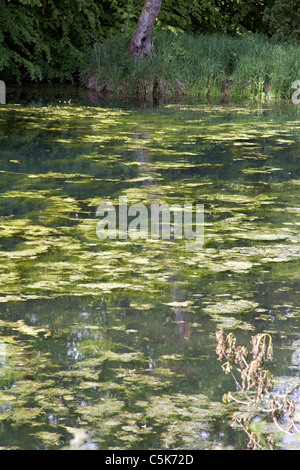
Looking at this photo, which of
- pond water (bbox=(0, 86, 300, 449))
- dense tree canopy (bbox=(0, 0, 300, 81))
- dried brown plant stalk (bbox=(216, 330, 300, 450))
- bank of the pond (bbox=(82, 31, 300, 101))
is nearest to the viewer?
dried brown plant stalk (bbox=(216, 330, 300, 450))

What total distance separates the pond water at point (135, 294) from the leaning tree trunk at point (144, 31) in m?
5.91

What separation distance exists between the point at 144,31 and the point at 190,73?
48.0 inches

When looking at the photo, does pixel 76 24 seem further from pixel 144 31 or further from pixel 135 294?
pixel 135 294

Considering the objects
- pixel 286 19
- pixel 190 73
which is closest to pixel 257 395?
pixel 190 73

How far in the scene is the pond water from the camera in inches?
78.3

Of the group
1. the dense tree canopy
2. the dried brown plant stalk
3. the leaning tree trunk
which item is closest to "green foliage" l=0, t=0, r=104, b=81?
the dense tree canopy

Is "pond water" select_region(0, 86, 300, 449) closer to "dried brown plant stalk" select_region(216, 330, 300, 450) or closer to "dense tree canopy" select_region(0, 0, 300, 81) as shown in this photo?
"dried brown plant stalk" select_region(216, 330, 300, 450)

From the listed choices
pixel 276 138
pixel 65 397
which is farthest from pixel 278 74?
pixel 65 397

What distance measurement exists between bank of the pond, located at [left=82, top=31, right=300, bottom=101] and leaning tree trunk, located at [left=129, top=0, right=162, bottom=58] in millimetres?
199

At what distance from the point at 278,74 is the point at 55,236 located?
807 cm

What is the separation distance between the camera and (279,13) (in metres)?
14.7

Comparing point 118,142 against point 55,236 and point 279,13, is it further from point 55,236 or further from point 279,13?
point 279,13

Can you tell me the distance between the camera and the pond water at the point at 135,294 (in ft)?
6.52

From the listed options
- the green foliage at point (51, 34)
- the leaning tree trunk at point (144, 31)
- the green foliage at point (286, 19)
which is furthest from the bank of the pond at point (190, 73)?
the green foliage at point (286, 19)
